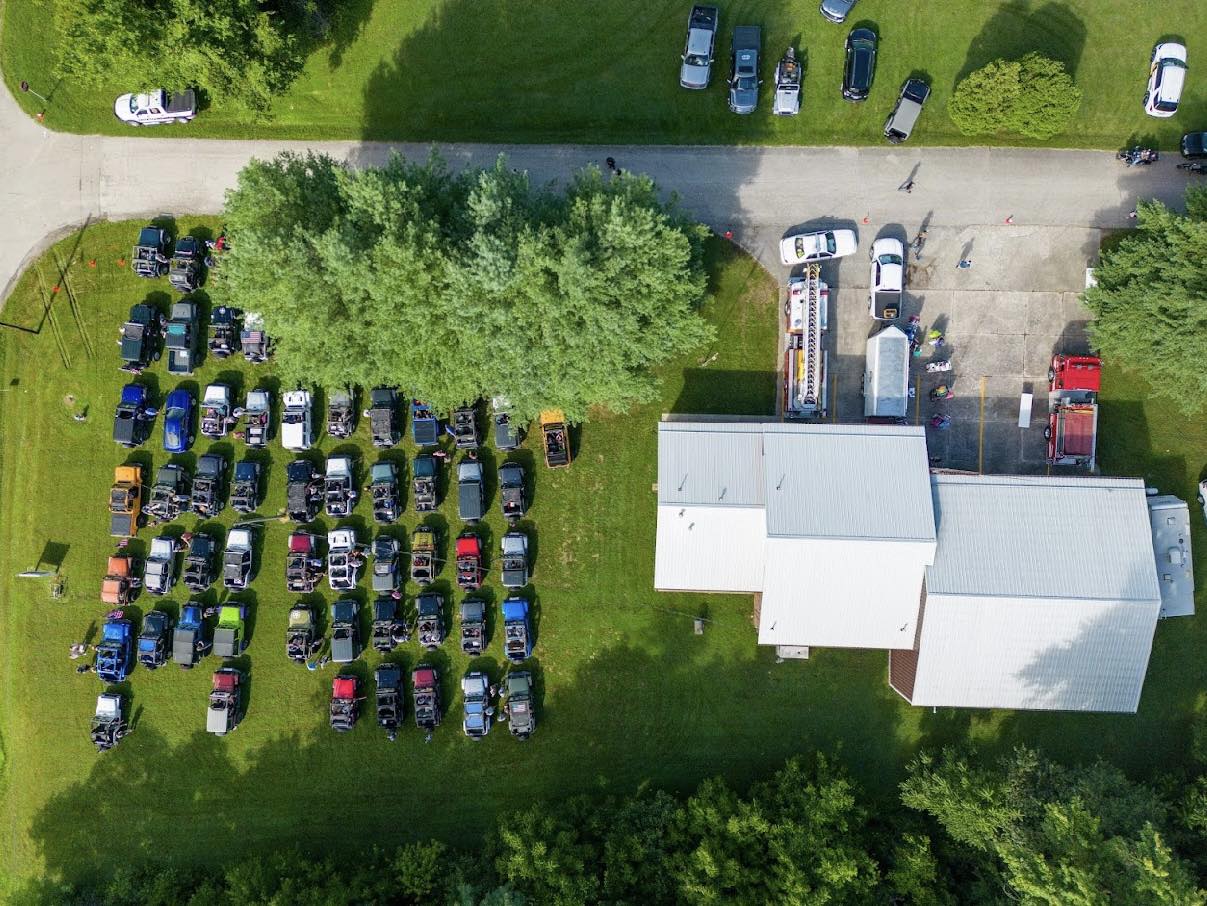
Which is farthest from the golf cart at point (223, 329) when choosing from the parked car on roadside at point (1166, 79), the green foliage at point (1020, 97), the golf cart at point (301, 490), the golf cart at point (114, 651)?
the parked car on roadside at point (1166, 79)

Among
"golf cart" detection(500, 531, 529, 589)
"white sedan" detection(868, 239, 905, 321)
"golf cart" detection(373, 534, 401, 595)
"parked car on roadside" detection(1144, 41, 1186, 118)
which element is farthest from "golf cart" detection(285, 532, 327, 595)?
"parked car on roadside" detection(1144, 41, 1186, 118)

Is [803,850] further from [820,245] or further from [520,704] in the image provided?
[820,245]

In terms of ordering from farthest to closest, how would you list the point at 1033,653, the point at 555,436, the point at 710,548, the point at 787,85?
1. the point at 555,436
2. the point at 787,85
3. the point at 710,548
4. the point at 1033,653

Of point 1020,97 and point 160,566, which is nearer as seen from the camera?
point 1020,97

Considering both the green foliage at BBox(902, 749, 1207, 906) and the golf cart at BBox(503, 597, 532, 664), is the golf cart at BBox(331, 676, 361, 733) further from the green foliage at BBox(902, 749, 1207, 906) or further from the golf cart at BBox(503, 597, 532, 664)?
the green foliage at BBox(902, 749, 1207, 906)

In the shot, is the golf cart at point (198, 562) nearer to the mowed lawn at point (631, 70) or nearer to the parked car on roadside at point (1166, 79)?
the mowed lawn at point (631, 70)

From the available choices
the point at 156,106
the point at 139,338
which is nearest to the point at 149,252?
the point at 139,338

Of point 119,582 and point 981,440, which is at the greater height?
point 981,440

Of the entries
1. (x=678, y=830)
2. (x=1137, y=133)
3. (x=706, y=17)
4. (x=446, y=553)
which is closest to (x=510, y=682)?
(x=446, y=553)
